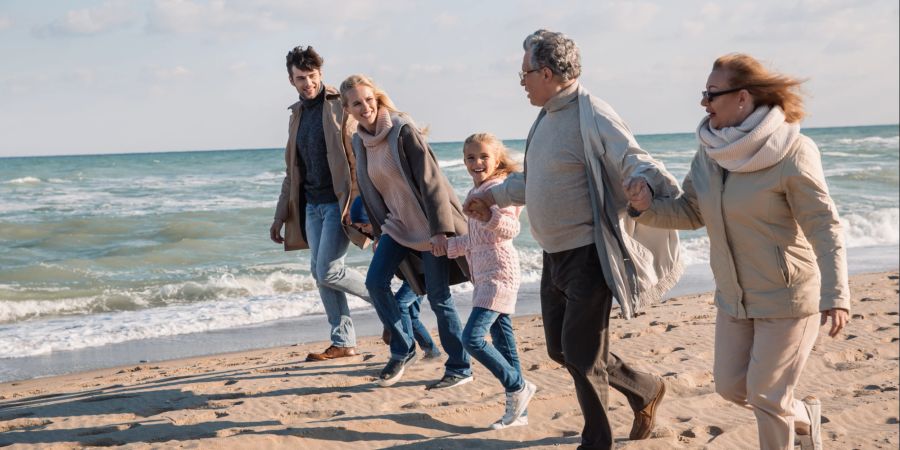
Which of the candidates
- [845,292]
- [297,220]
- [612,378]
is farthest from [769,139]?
[297,220]

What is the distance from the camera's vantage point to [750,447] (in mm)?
4527

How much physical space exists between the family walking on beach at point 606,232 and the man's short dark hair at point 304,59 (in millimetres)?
779

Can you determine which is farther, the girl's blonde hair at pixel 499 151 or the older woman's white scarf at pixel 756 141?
the girl's blonde hair at pixel 499 151

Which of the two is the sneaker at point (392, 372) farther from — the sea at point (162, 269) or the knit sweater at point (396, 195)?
the sea at point (162, 269)

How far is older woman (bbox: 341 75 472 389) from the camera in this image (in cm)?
536

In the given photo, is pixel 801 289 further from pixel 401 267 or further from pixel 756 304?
pixel 401 267

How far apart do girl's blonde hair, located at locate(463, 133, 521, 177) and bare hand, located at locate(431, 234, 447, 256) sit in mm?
511

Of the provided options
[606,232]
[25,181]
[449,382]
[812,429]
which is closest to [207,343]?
[449,382]

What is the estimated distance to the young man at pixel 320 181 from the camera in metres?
6.14

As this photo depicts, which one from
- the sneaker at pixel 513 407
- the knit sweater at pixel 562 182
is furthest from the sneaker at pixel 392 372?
the knit sweater at pixel 562 182

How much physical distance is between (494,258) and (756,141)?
77.3 inches

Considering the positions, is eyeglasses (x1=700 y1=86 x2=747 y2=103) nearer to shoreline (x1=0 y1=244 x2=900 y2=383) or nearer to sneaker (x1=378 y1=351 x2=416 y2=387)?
sneaker (x1=378 y1=351 x2=416 y2=387)

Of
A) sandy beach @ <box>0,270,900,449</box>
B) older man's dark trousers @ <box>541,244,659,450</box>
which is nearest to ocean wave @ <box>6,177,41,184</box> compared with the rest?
sandy beach @ <box>0,270,900,449</box>

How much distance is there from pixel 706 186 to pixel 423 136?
2321 mm
